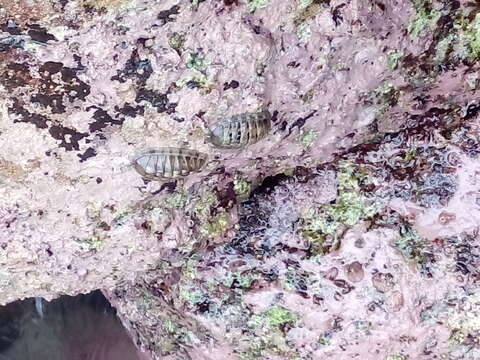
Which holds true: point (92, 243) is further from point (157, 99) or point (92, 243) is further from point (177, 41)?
point (177, 41)

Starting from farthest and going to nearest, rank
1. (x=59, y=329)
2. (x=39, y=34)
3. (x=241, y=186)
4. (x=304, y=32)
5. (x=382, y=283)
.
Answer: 1. (x=59, y=329)
2. (x=241, y=186)
3. (x=382, y=283)
4. (x=304, y=32)
5. (x=39, y=34)

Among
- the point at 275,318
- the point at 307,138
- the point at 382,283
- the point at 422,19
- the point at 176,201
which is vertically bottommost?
the point at 275,318

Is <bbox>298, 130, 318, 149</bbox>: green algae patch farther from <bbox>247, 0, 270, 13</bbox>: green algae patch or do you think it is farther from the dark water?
the dark water

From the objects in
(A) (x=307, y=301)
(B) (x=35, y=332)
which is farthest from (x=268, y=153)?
(B) (x=35, y=332)

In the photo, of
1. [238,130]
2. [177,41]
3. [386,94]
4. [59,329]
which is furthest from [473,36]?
[59,329]

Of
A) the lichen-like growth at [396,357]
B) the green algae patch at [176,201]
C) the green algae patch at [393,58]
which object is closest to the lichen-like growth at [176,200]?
the green algae patch at [176,201]

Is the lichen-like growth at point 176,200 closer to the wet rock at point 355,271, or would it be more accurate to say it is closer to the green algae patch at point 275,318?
the green algae patch at point 275,318
